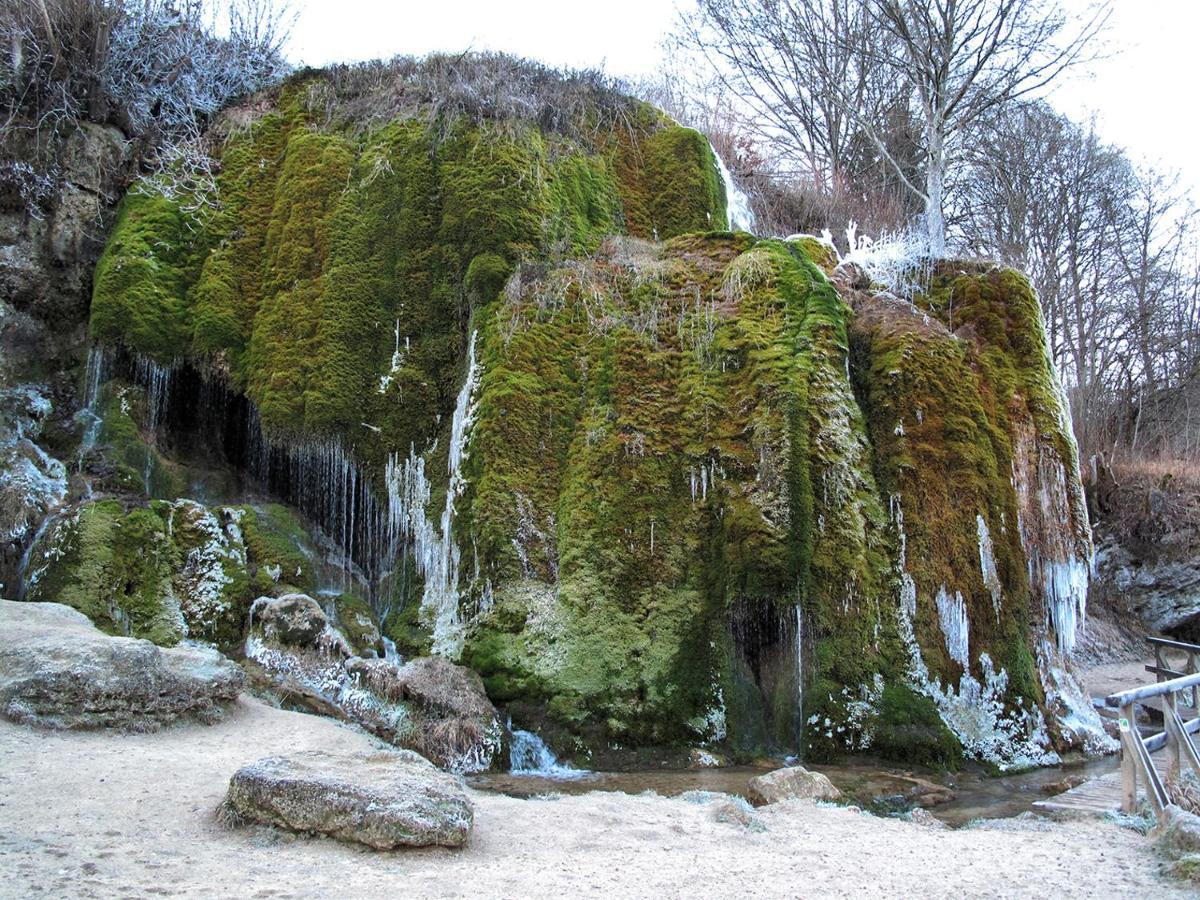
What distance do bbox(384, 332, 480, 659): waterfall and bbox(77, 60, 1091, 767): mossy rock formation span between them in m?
0.04

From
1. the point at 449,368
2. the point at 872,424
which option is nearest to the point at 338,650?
the point at 449,368

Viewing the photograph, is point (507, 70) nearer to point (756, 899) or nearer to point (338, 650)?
point (338, 650)

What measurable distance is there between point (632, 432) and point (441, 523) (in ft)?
7.66

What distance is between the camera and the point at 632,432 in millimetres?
9961

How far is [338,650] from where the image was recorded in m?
8.85

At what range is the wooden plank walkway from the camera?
7164 mm

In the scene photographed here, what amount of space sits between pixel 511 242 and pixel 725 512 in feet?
15.0

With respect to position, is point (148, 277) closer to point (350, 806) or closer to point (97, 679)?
point (97, 679)

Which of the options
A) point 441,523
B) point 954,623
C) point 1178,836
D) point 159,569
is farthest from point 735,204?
point 1178,836

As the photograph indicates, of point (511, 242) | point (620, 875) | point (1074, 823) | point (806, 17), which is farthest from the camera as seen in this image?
point (806, 17)

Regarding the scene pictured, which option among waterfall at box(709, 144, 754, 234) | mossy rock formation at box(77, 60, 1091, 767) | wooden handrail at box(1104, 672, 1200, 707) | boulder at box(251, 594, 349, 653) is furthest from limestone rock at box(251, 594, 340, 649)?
waterfall at box(709, 144, 754, 234)

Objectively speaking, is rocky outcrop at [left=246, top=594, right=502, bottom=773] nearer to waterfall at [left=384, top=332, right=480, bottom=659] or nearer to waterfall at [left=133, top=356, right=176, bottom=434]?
waterfall at [left=384, top=332, right=480, bottom=659]

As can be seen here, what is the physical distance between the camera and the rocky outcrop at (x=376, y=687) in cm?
805

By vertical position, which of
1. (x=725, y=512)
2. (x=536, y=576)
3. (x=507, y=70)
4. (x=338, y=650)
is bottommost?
(x=338, y=650)
